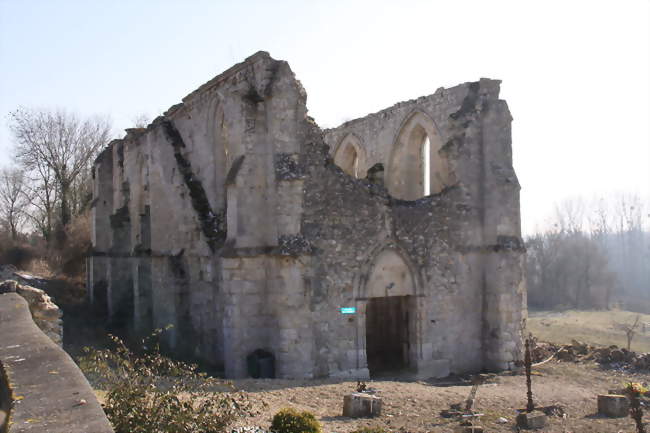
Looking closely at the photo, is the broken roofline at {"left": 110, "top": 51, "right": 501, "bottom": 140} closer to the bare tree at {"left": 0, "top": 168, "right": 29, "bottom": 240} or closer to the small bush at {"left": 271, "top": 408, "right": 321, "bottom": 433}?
the small bush at {"left": 271, "top": 408, "right": 321, "bottom": 433}

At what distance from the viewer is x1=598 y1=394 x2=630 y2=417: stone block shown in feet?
30.8

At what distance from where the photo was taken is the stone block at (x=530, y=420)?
8.42 m

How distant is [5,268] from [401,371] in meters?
18.9

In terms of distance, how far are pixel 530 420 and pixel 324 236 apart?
500 cm

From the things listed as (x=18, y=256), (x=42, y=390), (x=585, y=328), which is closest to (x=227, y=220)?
(x=42, y=390)

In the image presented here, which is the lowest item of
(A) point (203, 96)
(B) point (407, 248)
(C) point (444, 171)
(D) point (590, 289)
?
(D) point (590, 289)

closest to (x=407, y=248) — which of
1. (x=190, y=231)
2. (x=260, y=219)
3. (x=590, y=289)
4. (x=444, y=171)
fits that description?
(x=444, y=171)

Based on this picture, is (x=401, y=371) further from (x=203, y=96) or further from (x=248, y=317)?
(x=203, y=96)

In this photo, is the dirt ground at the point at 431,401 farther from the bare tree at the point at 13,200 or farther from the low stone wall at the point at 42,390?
the bare tree at the point at 13,200

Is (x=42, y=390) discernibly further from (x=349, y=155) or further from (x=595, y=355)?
(x=349, y=155)

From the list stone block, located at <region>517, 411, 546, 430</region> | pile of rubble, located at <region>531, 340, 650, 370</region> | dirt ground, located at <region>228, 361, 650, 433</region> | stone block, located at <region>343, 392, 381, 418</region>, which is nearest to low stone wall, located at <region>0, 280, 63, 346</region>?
dirt ground, located at <region>228, 361, 650, 433</region>

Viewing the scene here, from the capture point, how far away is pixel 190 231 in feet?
46.8

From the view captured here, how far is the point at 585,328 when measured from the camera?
1218 inches

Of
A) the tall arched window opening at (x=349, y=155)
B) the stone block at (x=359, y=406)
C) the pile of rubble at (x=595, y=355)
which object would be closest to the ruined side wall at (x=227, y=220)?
the stone block at (x=359, y=406)
